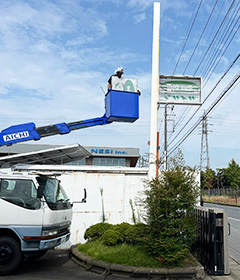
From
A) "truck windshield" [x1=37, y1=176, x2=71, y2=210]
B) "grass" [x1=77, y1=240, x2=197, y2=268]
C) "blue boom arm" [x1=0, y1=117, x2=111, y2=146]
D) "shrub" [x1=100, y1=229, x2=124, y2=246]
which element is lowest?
→ "grass" [x1=77, y1=240, x2=197, y2=268]

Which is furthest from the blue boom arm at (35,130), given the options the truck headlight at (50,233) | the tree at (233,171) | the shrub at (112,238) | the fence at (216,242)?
the tree at (233,171)

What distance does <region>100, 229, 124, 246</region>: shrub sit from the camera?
770 cm

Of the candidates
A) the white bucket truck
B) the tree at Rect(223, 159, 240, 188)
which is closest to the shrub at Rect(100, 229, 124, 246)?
the white bucket truck

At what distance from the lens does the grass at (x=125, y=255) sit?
6734mm

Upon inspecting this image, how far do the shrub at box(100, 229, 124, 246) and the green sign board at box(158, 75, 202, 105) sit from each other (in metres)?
4.43

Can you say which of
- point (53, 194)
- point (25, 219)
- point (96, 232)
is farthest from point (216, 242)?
point (25, 219)

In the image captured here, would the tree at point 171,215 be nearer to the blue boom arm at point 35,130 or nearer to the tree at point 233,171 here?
the blue boom arm at point 35,130

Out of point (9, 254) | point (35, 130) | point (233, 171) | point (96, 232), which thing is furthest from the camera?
point (233, 171)

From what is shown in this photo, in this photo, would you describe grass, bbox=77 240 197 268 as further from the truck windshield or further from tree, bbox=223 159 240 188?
tree, bbox=223 159 240 188

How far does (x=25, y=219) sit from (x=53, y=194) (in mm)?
961

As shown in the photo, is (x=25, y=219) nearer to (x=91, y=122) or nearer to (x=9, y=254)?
(x=9, y=254)

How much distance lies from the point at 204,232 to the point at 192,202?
80 centimetres

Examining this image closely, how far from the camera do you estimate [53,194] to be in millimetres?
7414

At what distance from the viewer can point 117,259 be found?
22.7 feet
